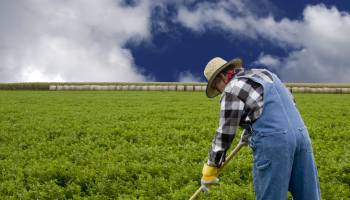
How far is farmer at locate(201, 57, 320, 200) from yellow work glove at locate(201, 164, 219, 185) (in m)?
0.09

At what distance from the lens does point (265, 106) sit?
5.06 metres

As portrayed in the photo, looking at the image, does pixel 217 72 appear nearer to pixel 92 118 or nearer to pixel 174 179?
pixel 174 179

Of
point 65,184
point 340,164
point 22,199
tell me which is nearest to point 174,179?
point 65,184

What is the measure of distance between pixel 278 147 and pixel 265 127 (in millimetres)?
230

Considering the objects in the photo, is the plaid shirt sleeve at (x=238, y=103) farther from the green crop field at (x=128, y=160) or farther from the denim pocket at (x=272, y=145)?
the green crop field at (x=128, y=160)

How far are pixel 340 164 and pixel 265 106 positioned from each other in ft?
19.1

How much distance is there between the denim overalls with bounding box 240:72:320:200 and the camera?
501 centimetres

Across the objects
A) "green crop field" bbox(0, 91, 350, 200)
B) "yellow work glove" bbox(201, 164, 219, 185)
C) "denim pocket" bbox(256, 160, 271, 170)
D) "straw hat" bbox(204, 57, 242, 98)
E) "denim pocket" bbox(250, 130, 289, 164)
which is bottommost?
"green crop field" bbox(0, 91, 350, 200)

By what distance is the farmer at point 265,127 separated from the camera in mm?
5027

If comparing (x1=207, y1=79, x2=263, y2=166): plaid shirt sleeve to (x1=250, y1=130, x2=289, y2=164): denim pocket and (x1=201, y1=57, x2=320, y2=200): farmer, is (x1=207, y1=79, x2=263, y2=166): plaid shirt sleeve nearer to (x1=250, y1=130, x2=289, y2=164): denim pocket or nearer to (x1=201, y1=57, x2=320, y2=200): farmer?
(x1=201, y1=57, x2=320, y2=200): farmer

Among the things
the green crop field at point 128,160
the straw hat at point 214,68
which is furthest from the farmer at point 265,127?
the green crop field at point 128,160

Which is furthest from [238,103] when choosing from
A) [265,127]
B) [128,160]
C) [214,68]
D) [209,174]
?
[128,160]

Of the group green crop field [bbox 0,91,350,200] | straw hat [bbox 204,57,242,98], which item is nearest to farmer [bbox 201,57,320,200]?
straw hat [bbox 204,57,242,98]

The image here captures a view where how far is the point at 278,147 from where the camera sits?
500cm
